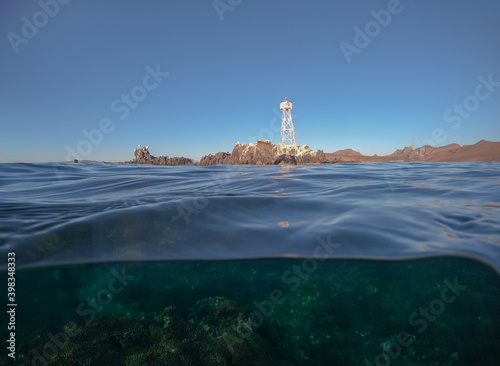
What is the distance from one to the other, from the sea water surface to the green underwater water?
1 centimetres

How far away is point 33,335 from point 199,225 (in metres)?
2.54

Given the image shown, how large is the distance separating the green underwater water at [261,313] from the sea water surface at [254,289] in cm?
1

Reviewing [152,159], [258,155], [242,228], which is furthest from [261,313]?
[258,155]

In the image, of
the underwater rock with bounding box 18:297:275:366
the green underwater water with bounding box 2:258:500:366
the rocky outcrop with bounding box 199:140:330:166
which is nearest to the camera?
the underwater rock with bounding box 18:297:275:366

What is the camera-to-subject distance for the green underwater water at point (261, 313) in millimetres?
2930

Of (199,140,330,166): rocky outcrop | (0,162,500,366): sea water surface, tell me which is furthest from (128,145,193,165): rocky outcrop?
(0,162,500,366): sea water surface

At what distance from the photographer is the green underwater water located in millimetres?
2930

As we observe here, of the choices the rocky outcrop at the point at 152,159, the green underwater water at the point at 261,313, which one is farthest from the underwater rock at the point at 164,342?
the rocky outcrop at the point at 152,159

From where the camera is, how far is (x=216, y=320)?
328cm

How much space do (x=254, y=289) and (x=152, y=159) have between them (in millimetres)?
47603

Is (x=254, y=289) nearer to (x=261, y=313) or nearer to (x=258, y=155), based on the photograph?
(x=261, y=313)

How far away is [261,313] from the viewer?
11.3 feet

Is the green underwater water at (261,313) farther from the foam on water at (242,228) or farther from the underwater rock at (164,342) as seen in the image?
the foam on water at (242,228)

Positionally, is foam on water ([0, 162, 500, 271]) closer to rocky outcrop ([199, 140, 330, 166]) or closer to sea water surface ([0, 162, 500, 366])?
sea water surface ([0, 162, 500, 366])
